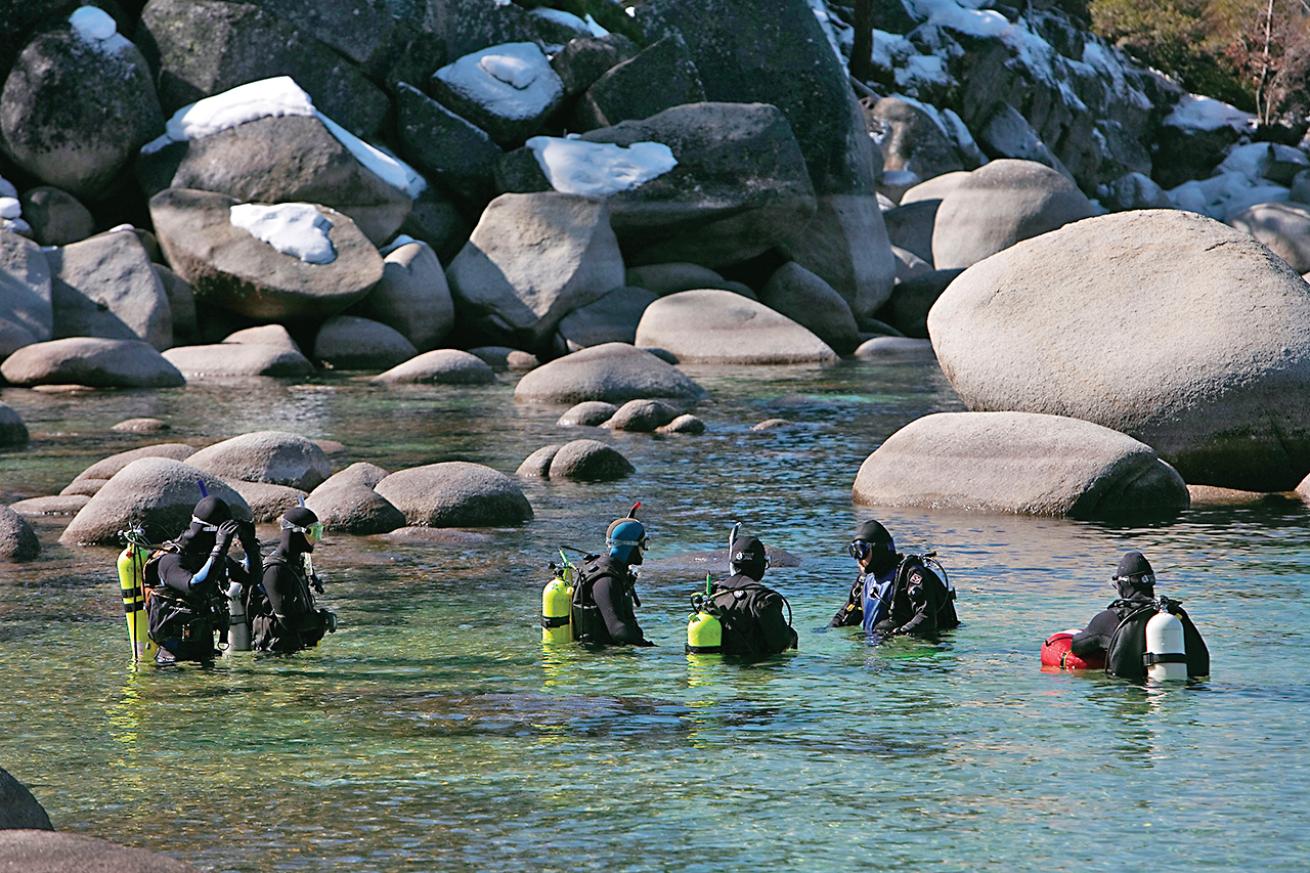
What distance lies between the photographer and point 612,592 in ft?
33.2

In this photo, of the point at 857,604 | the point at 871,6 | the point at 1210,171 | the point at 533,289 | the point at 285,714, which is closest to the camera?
the point at 285,714

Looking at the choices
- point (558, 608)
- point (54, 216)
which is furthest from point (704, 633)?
point (54, 216)

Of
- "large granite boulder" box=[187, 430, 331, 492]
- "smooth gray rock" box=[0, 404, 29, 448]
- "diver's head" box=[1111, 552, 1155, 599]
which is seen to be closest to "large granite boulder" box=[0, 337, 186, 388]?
"smooth gray rock" box=[0, 404, 29, 448]

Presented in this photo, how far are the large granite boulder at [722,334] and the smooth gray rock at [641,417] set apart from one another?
7915 millimetres

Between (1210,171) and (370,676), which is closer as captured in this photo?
(370,676)

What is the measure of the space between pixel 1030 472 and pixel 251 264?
16407mm

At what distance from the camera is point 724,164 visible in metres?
32.9

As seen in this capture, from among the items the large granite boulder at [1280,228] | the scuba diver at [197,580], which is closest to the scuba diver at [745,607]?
the scuba diver at [197,580]

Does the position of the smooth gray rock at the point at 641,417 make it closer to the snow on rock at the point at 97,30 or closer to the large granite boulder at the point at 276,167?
the large granite boulder at the point at 276,167

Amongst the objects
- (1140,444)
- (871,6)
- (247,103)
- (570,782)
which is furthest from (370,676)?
(871,6)

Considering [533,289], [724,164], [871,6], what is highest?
[871,6]

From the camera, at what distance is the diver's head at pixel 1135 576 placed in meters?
9.10

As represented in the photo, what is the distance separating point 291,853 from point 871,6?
44.5 m

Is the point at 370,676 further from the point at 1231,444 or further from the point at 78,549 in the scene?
the point at 1231,444
